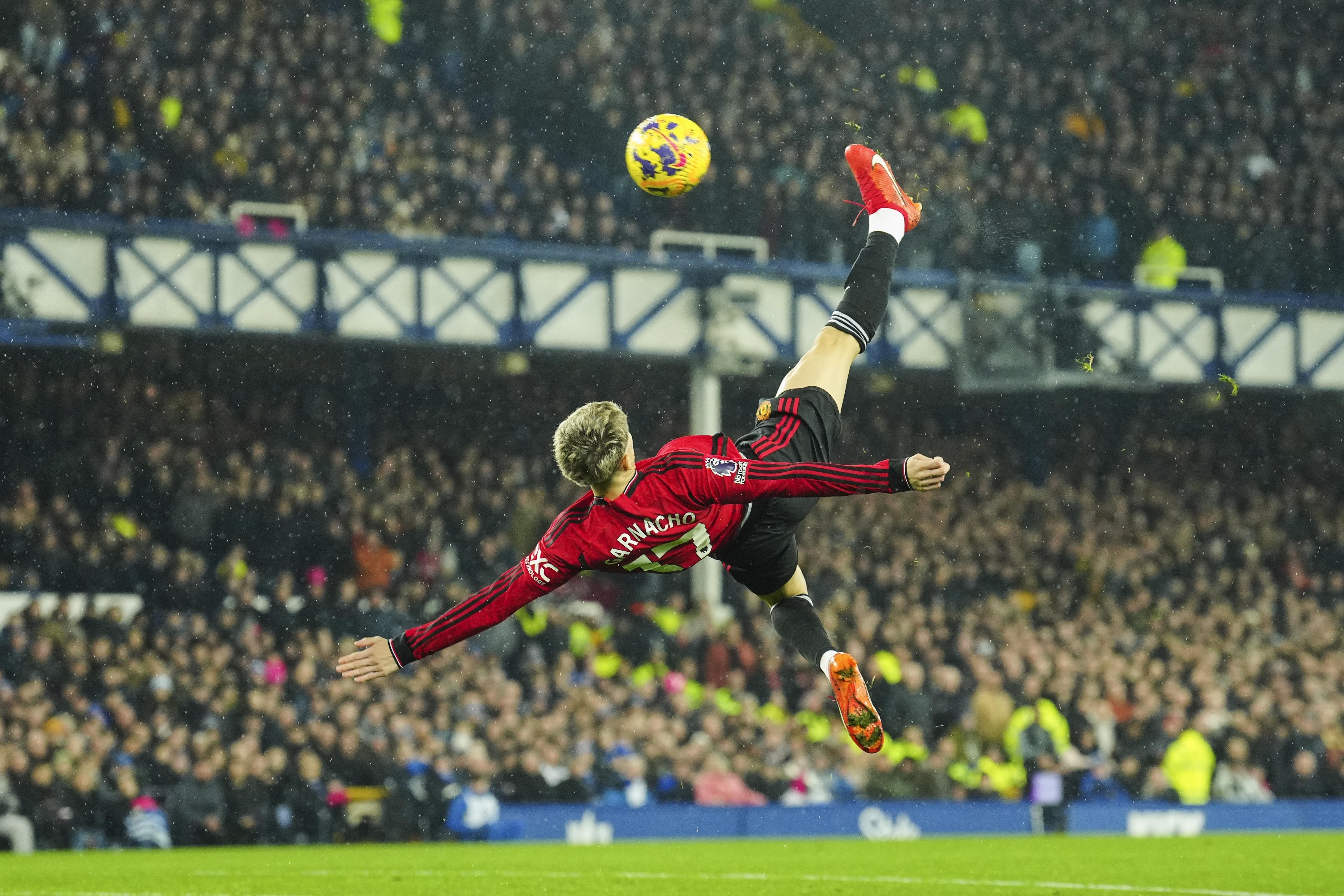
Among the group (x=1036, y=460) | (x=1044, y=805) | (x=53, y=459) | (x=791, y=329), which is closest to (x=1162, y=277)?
(x=1036, y=460)

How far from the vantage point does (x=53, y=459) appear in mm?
16625

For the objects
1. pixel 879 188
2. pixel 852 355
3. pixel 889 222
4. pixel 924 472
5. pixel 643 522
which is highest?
pixel 879 188

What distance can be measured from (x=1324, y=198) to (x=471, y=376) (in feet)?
39.4

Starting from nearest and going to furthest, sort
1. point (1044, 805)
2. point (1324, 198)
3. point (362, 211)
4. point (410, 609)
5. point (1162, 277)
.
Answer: point (1044, 805) < point (410, 609) < point (362, 211) < point (1162, 277) < point (1324, 198)

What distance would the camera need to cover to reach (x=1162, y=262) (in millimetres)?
20922

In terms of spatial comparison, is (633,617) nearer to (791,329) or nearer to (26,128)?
(791,329)

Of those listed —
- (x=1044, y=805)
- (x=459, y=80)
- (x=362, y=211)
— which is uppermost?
(x=459, y=80)

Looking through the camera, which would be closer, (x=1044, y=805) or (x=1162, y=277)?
(x=1044, y=805)

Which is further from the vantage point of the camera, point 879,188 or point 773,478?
point 879,188

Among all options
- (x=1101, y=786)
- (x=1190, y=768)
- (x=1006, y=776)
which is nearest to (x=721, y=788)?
(x=1006, y=776)

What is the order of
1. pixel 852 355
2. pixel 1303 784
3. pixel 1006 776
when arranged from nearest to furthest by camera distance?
pixel 852 355 < pixel 1006 776 < pixel 1303 784

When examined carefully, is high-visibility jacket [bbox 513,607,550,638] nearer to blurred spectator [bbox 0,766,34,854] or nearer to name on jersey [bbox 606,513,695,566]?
blurred spectator [bbox 0,766,34,854]

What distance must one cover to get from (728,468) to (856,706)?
3.88 ft

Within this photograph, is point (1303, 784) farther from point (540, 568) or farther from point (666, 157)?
point (540, 568)
